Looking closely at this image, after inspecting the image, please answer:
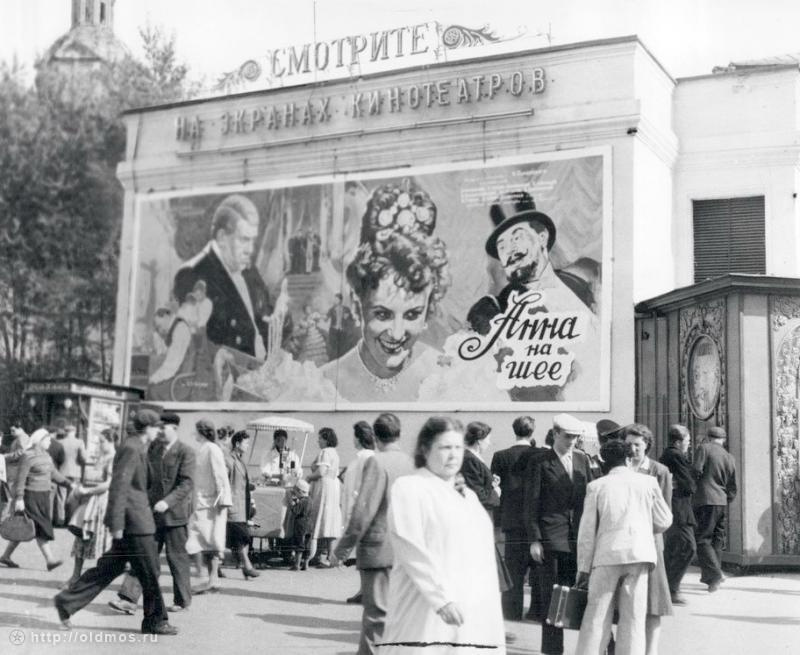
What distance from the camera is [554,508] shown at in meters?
8.40

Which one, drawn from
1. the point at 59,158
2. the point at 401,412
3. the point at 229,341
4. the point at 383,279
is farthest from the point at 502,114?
the point at 59,158

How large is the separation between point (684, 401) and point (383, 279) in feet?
18.0

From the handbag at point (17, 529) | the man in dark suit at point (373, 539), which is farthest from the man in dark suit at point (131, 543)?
the handbag at point (17, 529)

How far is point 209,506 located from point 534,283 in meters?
7.18

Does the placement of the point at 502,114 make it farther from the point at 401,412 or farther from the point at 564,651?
the point at 564,651

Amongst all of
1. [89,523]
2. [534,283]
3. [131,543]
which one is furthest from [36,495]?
[534,283]

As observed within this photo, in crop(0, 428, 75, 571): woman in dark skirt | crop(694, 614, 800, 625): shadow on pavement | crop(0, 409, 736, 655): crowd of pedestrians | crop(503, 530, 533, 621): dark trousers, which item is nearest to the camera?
crop(0, 409, 736, 655): crowd of pedestrians

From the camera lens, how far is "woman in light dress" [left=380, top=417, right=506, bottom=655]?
497cm

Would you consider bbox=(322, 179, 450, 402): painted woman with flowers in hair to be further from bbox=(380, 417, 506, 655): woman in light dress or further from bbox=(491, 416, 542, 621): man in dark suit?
bbox=(380, 417, 506, 655): woman in light dress

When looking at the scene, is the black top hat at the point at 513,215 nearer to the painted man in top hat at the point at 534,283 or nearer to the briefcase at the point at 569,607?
the painted man in top hat at the point at 534,283

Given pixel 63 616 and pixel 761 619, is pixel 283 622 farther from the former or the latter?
pixel 761 619

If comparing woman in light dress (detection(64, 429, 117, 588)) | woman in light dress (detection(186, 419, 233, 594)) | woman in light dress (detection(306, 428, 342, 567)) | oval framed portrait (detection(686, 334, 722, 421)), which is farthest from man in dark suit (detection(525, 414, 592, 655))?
A: oval framed portrait (detection(686, 334, 722, 421))

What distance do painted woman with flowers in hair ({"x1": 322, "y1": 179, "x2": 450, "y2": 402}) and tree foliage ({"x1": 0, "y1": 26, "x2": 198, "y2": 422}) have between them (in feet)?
15.5

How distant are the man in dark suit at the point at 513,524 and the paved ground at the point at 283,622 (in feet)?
0.76
